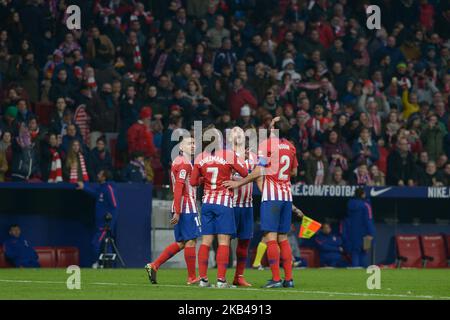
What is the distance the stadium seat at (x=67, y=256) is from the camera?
23.1 m

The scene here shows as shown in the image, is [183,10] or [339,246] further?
[183,10]

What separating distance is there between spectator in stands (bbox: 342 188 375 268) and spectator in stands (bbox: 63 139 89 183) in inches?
224

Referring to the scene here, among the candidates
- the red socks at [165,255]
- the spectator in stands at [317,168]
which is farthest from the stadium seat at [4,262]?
the red socks at [165,255]

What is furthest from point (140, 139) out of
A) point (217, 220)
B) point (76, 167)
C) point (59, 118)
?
point (217, 220)

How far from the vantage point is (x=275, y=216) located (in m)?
15.6

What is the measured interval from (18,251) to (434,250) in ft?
30.2

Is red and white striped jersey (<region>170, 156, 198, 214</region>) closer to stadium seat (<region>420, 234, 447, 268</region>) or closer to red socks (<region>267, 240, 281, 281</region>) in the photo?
red socks (<region>267, 240, 281, 281</region>)

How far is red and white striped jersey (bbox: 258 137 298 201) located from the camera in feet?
51.2
